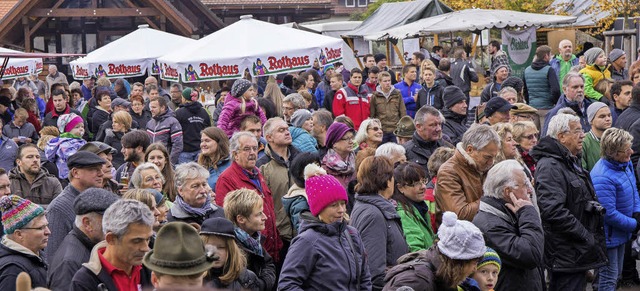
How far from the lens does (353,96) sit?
1493cm

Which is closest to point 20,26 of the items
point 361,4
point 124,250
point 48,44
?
point 48,44

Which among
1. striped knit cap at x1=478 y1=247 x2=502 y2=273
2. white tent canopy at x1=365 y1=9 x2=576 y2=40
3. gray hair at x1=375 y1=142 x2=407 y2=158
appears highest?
white tent canopy at x1=365 y1=9 x2=576 y2=40

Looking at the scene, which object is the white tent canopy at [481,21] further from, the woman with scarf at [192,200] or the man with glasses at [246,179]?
the woman with scarf at [192,200]

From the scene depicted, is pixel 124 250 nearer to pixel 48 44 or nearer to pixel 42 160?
pixel 42 160

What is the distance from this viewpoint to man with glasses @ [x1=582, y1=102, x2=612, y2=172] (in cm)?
1009

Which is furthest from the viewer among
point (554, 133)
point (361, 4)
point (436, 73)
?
point (361, 4)

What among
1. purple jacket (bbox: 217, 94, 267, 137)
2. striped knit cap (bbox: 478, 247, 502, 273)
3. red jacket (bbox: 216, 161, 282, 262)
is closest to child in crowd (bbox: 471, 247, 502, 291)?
striped knit cap (bbox: 478, 247, 502, 273)

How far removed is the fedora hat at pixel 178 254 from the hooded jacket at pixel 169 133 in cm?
821

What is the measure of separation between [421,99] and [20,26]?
20381 mm

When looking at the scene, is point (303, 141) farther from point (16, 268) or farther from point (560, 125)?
point (16, 268)

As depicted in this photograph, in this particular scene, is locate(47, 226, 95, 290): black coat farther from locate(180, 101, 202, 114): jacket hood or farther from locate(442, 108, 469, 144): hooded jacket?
locate(180, 101, 202, 114): jacket hood

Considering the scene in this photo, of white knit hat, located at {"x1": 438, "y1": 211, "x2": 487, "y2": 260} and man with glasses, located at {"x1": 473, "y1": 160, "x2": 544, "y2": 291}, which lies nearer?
white knit hat, located at {"x1": 438, "y1": 211, "x2": 487, "y2": 260}

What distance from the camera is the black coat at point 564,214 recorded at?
310 inches

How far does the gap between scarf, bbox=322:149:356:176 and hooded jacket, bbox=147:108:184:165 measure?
4.15 metres
